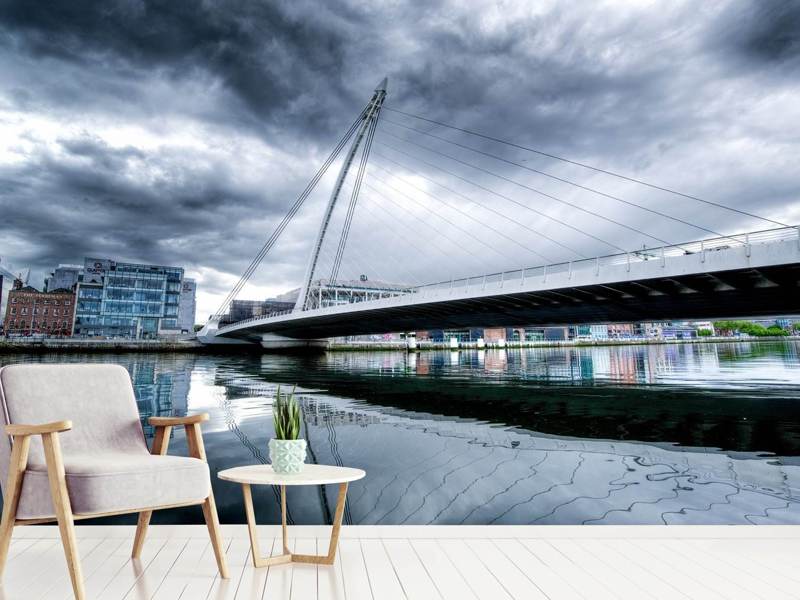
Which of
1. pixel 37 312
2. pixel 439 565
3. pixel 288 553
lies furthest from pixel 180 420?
pixel 37 312

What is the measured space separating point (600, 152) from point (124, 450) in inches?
913

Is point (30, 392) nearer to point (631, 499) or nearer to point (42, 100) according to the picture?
point (631, 499)

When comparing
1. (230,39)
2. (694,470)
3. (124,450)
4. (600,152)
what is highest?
(230,39)

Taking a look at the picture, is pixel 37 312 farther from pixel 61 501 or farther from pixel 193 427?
pixel 61 501

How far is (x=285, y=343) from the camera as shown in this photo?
49188mm

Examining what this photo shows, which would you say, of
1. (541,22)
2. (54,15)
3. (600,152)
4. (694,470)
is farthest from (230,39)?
(694,470)

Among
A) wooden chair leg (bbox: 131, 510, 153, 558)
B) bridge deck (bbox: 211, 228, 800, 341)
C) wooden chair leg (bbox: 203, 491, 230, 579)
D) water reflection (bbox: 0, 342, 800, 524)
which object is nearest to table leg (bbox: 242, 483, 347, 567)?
wooden chair leg (bbox: 203, 491, 230, 579)

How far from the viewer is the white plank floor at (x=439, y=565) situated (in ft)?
6.41

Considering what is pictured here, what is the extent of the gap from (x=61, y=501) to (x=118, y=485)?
195mm

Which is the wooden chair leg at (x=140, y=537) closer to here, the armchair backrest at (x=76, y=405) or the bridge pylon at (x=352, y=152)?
the armchair backrest at (x=76, y=405)

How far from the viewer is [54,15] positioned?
19281 mm

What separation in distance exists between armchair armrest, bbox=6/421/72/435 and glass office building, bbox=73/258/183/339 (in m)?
69.4

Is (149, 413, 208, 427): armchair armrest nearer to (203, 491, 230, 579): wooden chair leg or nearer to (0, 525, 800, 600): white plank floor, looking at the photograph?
(203, 491, 230, 579): wooden chair leg

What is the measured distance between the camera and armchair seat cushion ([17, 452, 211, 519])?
1926 millimetres
